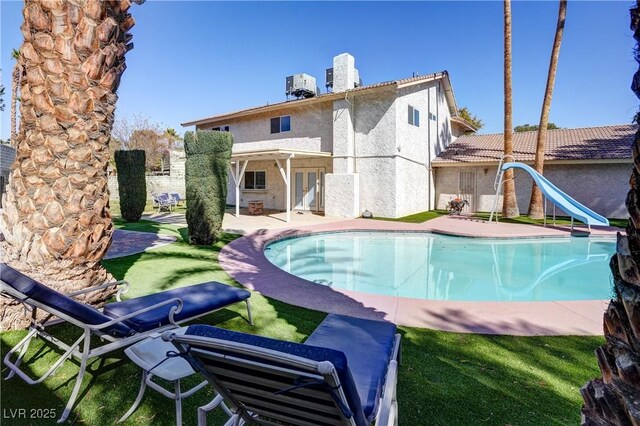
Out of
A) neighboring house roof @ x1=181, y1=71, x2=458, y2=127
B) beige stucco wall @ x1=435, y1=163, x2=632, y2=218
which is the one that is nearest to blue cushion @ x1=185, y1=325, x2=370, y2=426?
neighboring house roof @ x1=181, y1=71, x2=458, y2=127

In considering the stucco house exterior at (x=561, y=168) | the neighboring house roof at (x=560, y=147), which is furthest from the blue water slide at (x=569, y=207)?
the neighboring house roof at (x=560, y=147)

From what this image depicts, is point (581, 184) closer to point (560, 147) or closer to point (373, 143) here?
point (560, 147)

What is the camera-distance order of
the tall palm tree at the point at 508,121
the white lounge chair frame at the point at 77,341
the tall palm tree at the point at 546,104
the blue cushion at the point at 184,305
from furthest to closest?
the tall palm tree at the point at 508,121, the tall palm tree at the point at 546,104, the blue cushion at the point at 184,305, the white lounge chair frame at the point at 77,341

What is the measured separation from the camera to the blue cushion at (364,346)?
2.45 meters

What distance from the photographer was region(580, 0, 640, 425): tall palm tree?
4.17 feet

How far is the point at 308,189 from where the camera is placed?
2134cm

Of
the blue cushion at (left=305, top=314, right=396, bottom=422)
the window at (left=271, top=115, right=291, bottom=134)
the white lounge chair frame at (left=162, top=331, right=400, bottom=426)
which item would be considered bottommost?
the blue cushion at (left=305, top=314, right=396, bottom=422)

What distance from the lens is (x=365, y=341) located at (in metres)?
3.22

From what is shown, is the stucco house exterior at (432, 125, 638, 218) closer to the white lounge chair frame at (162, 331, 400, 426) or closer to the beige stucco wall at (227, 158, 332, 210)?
the beige stucco wall at (227, 158, 332, 210)

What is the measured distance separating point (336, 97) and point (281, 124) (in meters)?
4.61

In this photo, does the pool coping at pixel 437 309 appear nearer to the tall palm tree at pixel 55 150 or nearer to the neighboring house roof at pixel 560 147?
the tall palm tree at pixel 55 150

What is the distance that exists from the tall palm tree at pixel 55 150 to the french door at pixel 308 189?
1663 centimetres

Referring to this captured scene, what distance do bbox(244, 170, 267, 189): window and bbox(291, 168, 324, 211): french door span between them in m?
2.50

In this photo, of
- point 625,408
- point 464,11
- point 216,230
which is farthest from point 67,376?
point 464,11
